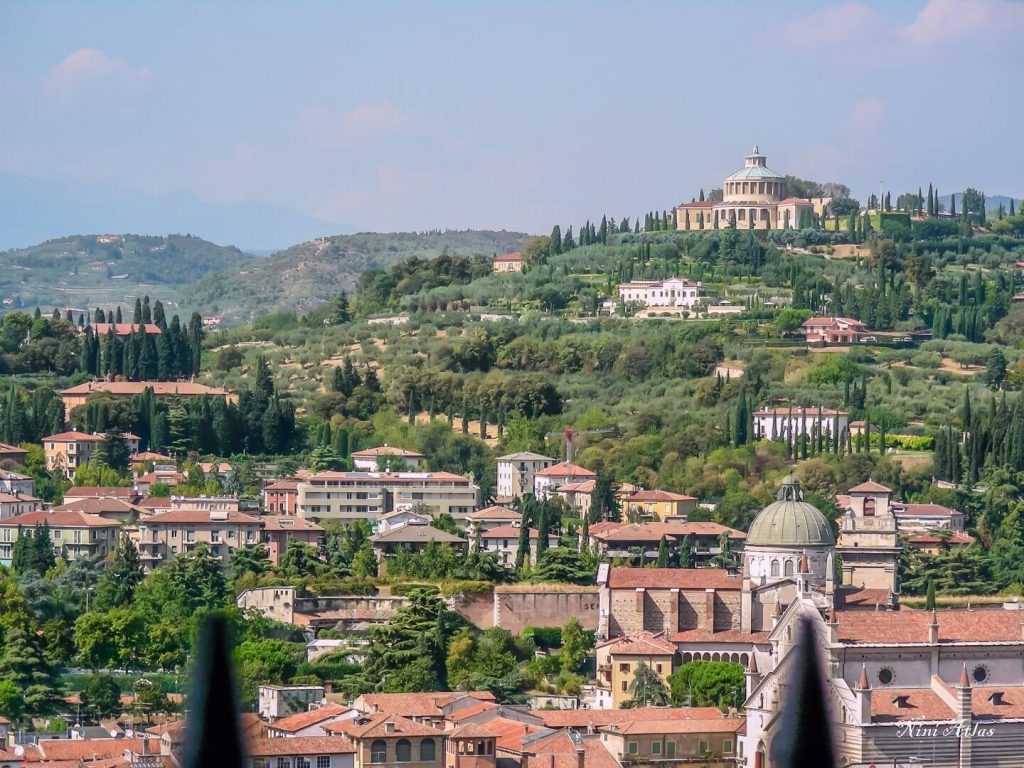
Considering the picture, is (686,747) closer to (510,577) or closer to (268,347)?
(510,577)

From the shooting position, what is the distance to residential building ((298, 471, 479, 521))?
266 feet

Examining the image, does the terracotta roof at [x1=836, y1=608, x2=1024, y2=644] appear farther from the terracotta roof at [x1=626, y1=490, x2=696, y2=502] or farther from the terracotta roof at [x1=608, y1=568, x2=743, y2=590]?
the terracotta roof at [x1=626, y1=490, x2=696, y2=502]

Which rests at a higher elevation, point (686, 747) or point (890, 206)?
point (890, 206)

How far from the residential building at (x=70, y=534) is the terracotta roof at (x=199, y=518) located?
1148mm

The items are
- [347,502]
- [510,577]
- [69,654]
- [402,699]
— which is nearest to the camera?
[402,699]

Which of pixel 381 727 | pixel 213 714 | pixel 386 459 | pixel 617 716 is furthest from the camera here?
pixel 386 459

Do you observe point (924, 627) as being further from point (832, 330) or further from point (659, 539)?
point (832, 330)

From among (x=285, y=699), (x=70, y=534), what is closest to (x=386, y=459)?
(x=70, y=534)

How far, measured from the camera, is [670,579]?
6550cm

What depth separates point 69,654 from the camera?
62.8 meters

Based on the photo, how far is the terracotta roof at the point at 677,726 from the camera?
2138 inches

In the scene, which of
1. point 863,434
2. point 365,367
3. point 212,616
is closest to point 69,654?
point 212,616

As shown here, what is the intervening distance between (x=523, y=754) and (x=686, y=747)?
13.9 ft

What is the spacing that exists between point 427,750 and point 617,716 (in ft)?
17.7
